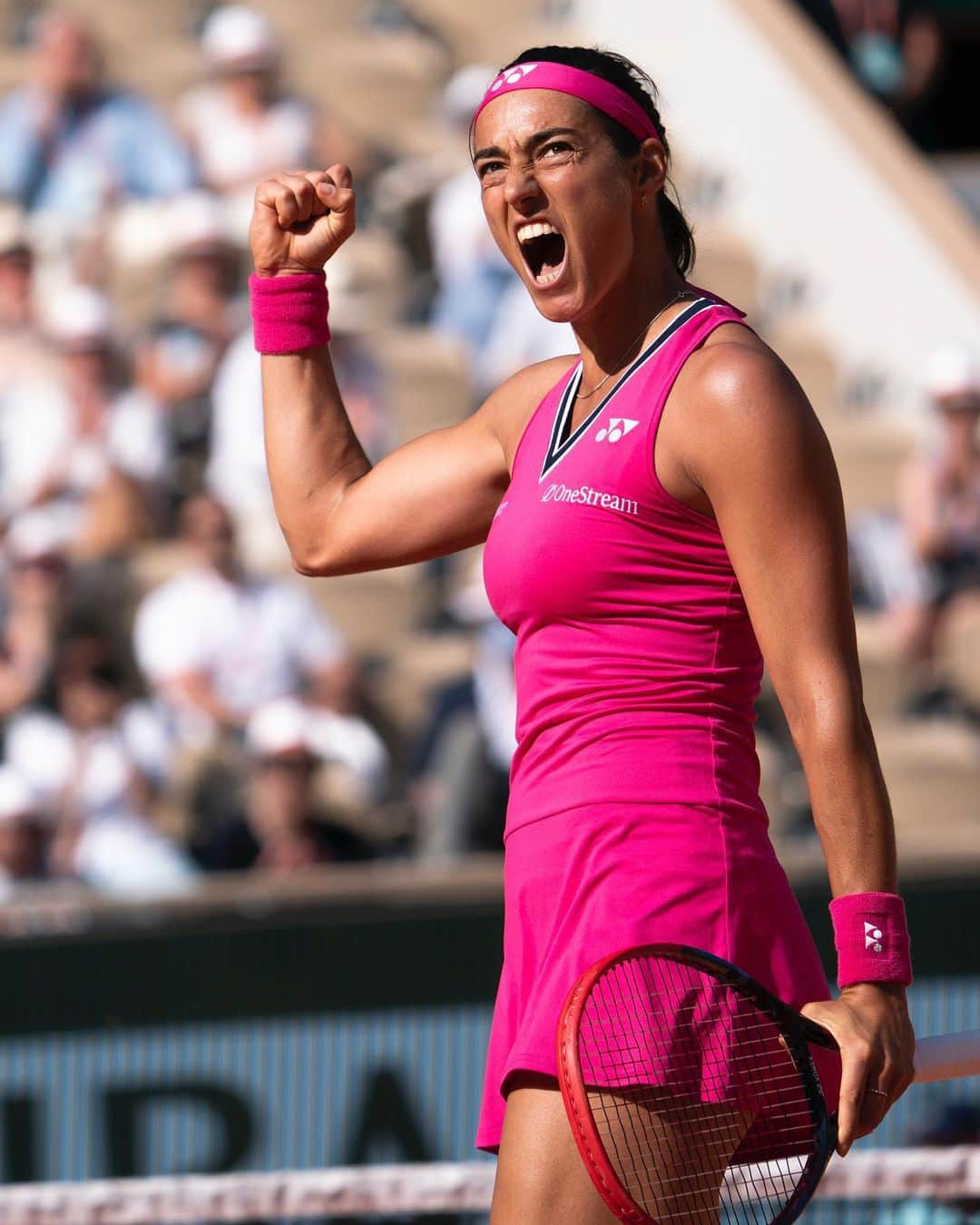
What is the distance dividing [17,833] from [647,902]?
411 centimetres

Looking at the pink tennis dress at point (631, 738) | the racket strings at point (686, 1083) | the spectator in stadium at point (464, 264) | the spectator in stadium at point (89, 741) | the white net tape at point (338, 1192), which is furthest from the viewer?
the spectator in stadium at point (464, 264)

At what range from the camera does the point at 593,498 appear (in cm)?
246

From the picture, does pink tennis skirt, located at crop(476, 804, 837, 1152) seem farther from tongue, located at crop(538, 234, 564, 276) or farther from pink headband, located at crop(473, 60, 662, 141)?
pink headband, located at crop(473, 60, 662, 141)

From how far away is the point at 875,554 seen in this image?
25.7 feet

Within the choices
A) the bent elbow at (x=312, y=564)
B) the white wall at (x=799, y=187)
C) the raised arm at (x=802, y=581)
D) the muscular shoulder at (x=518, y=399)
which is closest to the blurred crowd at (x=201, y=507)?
the white wall at (x=799, y=187)

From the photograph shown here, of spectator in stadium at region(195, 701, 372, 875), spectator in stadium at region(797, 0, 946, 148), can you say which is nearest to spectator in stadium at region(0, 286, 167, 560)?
spectator in stadium at region(195, 701, 372, 875)

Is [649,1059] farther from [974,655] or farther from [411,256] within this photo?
[411,256]

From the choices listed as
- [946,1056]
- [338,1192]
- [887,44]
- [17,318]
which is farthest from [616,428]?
[887,44]

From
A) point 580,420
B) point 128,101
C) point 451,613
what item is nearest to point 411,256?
point 128,101

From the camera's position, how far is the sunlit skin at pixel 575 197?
8.25 ft

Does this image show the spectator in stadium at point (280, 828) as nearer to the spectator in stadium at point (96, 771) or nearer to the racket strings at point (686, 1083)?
the spectator in stadium at point (96, 771)

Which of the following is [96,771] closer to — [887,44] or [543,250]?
[543,250]

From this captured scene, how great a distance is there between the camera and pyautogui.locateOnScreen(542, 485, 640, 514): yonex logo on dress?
8.03 feet

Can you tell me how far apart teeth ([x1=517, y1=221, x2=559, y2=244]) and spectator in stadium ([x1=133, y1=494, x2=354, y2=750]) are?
4.29 m
